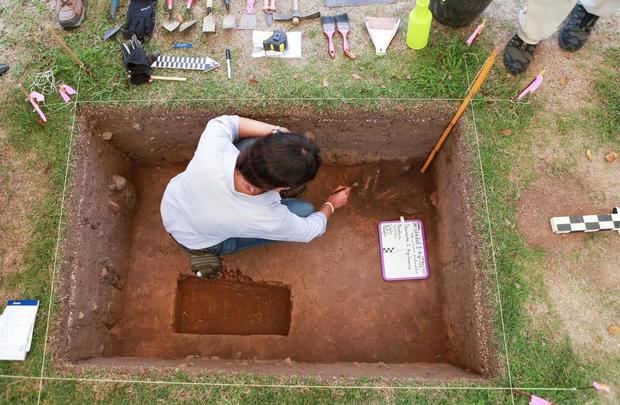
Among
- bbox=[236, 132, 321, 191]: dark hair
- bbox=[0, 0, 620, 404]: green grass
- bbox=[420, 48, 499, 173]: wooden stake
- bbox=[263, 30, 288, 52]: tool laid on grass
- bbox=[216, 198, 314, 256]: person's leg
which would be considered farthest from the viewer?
bbox=[263, 30, 288, 52]: tool laid on grass

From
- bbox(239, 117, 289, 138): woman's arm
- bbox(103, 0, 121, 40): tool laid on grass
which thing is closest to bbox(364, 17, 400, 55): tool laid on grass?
bbox(239, 117, 289, 138): woman's arm

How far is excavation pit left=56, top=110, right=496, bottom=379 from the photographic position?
2547 mm

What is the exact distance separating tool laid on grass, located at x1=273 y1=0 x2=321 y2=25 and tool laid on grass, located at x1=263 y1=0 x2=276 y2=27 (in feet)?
0.09

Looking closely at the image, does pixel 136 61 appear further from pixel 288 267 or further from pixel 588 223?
pixel 588 223

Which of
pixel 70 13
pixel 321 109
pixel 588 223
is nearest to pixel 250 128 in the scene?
pixel 321 109

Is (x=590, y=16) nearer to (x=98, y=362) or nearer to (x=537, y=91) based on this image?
(x=537, y=91)

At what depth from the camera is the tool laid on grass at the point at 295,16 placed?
280cm

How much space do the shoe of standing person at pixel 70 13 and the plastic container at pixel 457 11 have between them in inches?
90.8

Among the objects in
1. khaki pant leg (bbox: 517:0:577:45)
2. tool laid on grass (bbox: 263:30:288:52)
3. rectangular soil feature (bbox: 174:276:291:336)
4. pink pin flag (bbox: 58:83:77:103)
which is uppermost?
tool laid on grass (bbox: 263:30:288:52)

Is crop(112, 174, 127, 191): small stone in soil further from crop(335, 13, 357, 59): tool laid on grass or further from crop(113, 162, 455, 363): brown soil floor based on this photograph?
crop(335, 13, 357, 59): tool laid on grass

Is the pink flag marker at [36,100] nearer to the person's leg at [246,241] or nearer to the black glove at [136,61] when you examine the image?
the black glove at [136,61]

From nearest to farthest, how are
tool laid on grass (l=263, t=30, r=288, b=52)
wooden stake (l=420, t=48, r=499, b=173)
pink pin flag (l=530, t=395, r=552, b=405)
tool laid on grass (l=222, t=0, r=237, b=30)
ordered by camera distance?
1. pink pin flag (l=530, t=395, r=552, b=405)
2. wooden stake (l=420, t=48, r=499, b=173)
3. tool laid on grass (l=263, t=30, r=288, b=52)
4. tool laid on grass (l=222, t=0, r=237, b=30)

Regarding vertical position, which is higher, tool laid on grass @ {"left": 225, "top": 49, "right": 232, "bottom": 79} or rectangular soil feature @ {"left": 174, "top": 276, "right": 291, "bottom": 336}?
tool laid on grass @ {"left": 225, "top": 49, "right": 232, "bottom": 79}

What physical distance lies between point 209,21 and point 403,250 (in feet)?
6.57
